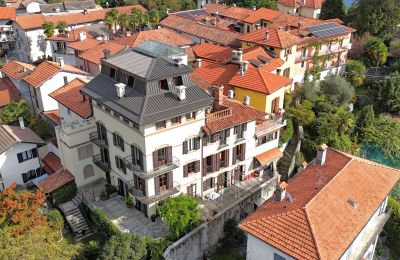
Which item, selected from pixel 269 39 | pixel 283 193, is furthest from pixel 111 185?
pixel 269 39

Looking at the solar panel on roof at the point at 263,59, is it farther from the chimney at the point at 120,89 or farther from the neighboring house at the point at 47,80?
the neighboring house at the point at 47,80

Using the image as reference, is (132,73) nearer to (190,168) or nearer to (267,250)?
(190,168)

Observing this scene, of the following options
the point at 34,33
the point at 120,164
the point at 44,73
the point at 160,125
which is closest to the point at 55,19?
the point at 34,33

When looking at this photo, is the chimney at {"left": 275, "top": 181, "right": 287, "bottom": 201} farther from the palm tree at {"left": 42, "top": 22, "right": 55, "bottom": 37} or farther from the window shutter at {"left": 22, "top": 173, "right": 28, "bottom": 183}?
the palm tree at {"left": 42, "top": 22, "right": 55, "bottom": 37}

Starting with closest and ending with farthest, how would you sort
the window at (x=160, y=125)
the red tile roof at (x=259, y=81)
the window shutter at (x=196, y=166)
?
the window at (x=160, y=125) → the window shutter at (x=196, y=166) → the red tile roof at (x=259, y=81)

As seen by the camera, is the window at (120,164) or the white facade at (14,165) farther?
the white facade at (14,165)

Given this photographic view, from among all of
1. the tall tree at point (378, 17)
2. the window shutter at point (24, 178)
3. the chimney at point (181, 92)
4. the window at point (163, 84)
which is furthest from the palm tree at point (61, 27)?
the tall tree at point (378, 17)

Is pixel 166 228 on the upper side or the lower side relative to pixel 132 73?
lower
